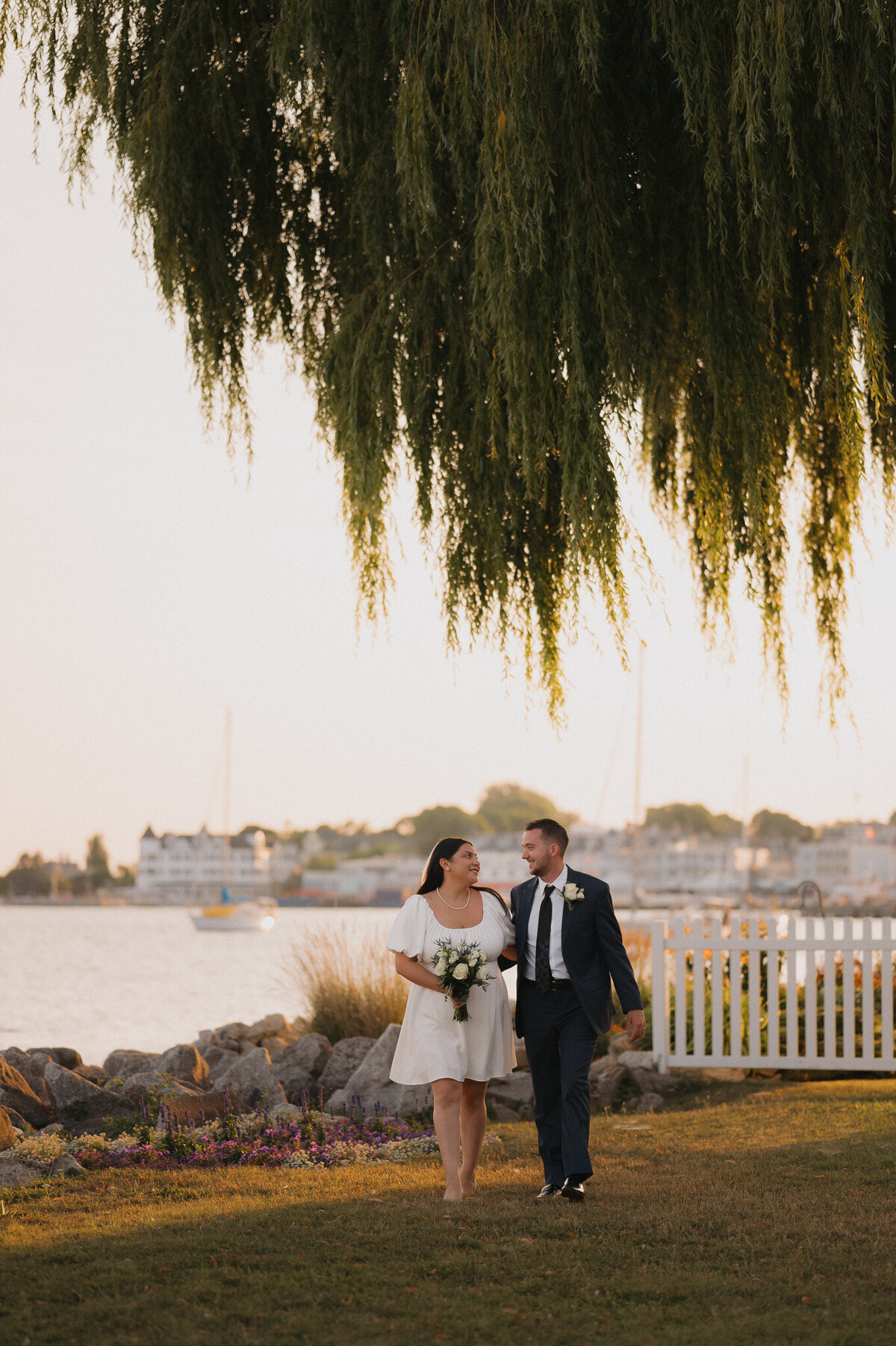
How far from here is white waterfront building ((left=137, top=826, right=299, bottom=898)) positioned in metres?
114

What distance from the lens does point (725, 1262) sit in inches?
188

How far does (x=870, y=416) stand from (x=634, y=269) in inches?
62.7

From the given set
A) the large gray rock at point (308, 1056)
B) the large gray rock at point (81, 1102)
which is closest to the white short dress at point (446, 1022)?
the large gray rock at point (81, 1102)

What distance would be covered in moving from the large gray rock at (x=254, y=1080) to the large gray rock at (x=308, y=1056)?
43 centimetres

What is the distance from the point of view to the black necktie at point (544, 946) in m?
5.95

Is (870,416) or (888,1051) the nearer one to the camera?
(870,416)

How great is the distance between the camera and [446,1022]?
232 inches

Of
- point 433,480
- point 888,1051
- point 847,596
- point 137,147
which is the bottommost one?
point 888,1051

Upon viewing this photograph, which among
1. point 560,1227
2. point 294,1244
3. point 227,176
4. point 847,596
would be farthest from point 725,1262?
point 227,176

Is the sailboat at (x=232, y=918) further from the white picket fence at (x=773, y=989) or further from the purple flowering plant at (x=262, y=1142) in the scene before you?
the purple flowering plant at (x=262, y=1142)

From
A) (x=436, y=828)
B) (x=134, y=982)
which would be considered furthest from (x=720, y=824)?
(x=134, y=982)

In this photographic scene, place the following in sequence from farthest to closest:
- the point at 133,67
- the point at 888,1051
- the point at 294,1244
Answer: the point at 888,1051 < the point at 133,67 < the point at 294,1244

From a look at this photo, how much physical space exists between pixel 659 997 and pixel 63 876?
361 feet

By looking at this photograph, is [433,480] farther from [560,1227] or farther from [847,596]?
[560,1227]
